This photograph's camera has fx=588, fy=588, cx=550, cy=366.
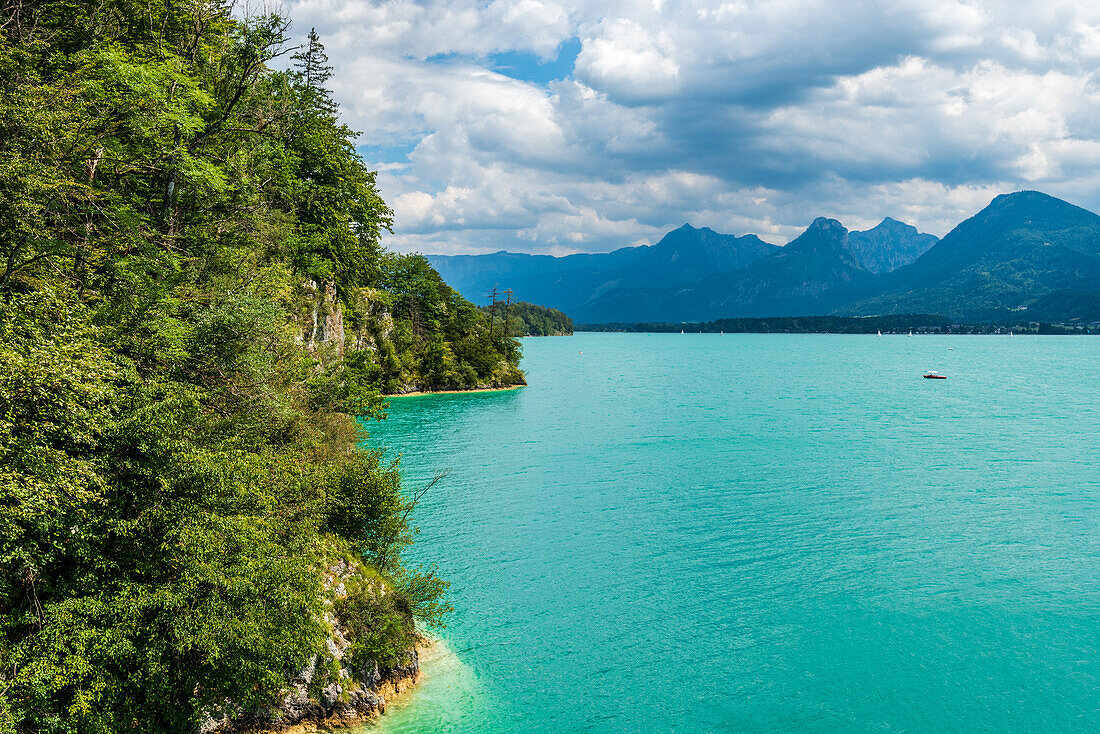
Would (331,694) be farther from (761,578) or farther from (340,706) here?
(761,578)

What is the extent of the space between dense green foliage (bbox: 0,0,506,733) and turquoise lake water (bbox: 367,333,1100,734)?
187 inches

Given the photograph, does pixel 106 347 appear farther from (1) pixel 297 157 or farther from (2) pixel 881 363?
(2) pixel 881 363

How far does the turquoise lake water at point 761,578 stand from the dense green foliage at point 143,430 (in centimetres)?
474

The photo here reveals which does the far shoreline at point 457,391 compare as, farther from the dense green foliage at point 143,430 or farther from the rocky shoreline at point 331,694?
the rocky shoreline at point 331,694

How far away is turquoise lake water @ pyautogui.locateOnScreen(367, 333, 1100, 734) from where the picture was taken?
730 inches

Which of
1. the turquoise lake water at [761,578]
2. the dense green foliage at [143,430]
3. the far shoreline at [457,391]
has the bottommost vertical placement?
the turquoise lake water at [761,578]

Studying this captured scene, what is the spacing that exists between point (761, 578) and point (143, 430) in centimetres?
2500

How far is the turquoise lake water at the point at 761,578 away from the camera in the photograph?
1855cm

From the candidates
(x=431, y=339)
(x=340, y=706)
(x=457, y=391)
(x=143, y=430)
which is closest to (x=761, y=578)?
(x=340, y=706)

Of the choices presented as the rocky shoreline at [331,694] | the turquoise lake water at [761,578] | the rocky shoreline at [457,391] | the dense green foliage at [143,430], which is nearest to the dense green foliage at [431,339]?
the rocky shoreline at [457,391]

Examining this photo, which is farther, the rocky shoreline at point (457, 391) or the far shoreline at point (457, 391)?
the rocky shoreline at point (457, 391)

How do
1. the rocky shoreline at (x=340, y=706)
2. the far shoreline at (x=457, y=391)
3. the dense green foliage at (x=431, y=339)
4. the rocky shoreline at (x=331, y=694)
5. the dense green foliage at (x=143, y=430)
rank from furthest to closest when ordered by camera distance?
the far shoreline at (x=457, y=391)
the dense green foliage at (x=431, y=339)
the rocky shoreline at (x=340, y=706)
the rocky shoreline at (x=331, y=694)
the dense green foliage at (x=143, y=430)

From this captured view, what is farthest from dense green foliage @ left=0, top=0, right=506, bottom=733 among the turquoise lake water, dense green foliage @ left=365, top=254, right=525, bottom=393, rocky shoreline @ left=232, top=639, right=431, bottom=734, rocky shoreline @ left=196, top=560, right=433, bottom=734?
dense green foliage @ left=365, top=254, right=525, bottom=393

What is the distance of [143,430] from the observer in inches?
546
